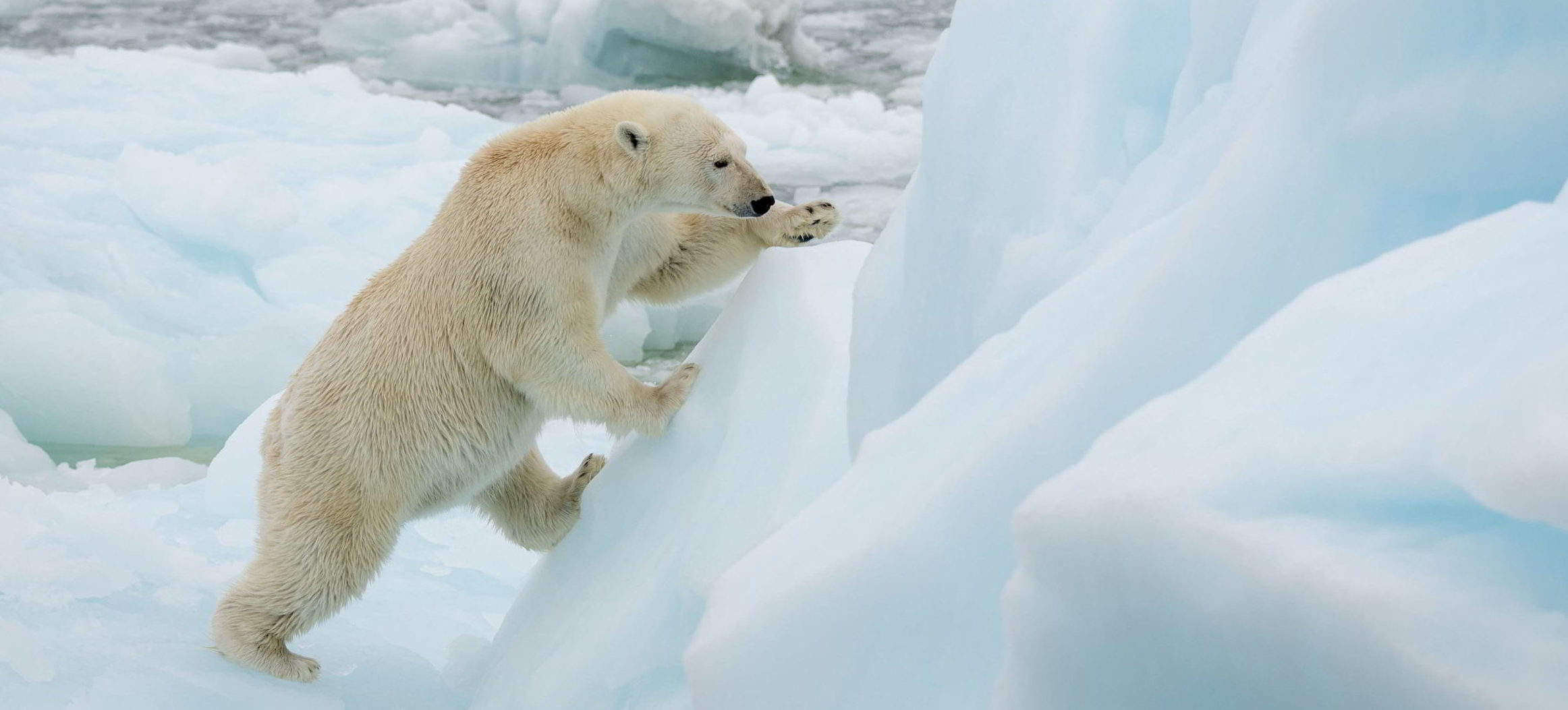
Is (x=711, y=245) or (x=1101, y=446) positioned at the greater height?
(x=1101, y=446)

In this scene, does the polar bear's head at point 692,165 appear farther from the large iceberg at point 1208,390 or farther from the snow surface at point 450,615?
the large iceberg at point 1208,390

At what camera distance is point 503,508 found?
3.04 m

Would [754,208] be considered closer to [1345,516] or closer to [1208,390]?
[1208,390]

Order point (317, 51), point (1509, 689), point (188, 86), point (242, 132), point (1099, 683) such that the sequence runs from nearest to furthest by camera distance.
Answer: point (1509, 689) → point (1099, 683) → point (242, 132) → point (188, 86) → point (317, 51)

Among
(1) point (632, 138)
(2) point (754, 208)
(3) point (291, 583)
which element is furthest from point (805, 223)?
(3) point (291, 583)

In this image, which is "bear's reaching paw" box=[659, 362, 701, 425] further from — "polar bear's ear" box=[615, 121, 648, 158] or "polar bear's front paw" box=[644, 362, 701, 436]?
"polar bear's ear" box=[615, 121, 648, 158]

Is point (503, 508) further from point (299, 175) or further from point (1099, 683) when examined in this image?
point (299, 175)

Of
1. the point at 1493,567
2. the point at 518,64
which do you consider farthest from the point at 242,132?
the point at 1493,567

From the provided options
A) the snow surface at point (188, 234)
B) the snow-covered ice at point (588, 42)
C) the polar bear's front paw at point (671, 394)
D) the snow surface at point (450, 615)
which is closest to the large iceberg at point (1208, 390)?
the snow surface at point (450, 615)

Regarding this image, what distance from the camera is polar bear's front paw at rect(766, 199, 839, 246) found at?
9.18 feet

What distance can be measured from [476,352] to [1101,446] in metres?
1.90

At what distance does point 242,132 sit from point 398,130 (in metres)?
0.86

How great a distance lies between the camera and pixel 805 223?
9.20 feet

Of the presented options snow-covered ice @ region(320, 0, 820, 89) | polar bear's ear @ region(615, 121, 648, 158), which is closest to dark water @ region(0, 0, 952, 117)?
snow-covered ice @ region(320, 0, 820, 89)
